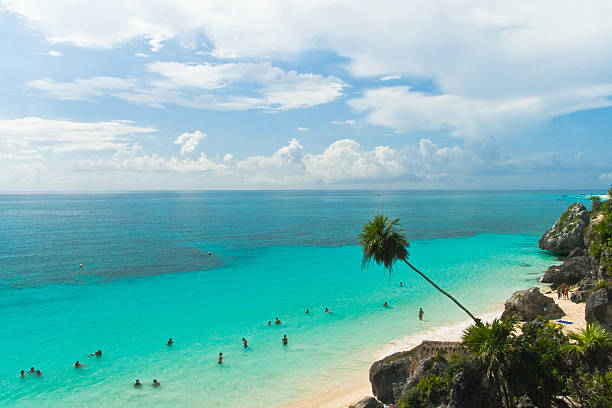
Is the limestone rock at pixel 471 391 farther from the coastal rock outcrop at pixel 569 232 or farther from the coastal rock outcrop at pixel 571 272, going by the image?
the coastal rock outcrop at pixel 569 232

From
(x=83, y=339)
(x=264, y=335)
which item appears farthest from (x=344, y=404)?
(x=83, y=339)

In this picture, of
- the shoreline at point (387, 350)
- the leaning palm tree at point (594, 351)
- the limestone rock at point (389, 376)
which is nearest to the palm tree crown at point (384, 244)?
the limestone rock at point (389, 376)

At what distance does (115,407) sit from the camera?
2598 cm

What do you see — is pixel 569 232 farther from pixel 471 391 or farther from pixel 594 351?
pixel 471 391

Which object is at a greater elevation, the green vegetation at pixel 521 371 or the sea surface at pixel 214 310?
the green vegetation at pixel 521 371

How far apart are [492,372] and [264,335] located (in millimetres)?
25381

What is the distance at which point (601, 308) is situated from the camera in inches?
1043

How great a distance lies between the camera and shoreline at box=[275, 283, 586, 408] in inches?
1022

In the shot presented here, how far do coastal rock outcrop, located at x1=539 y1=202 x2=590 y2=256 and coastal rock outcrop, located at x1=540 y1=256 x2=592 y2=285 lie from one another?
22.1 meters

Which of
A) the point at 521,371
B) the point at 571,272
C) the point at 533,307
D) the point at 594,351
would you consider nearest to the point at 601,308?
the point at 533,307

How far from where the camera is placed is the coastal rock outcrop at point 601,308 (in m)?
26.1

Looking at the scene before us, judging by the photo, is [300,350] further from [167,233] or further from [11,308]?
[167,233]

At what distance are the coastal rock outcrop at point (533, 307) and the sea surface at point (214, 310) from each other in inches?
253

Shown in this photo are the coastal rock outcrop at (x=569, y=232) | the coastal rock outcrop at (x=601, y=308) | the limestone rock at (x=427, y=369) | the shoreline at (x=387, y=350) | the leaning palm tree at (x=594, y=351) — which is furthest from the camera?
the coastal rock outcrop at (x=569, y=232)
